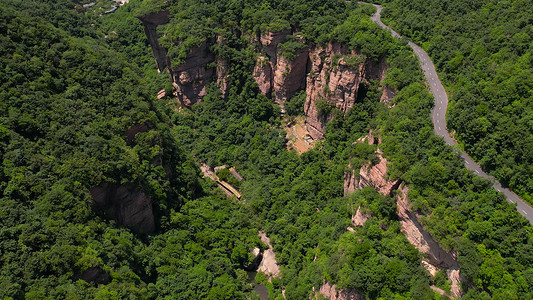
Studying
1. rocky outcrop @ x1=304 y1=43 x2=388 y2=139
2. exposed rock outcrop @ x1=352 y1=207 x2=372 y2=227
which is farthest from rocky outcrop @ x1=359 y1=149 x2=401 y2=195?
rocky outcrop @ x1=304 y1=43 x2=388 y2=139

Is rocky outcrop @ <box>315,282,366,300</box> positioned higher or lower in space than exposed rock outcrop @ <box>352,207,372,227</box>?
lower

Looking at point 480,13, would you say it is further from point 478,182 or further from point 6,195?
point 6,195

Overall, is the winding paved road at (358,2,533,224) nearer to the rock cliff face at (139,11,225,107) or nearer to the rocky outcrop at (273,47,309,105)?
the rocky outcrop at (273,47,309,105)

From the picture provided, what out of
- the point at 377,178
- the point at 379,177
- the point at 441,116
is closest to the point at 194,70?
the point at 377,178

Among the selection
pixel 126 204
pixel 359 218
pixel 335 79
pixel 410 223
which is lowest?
pixel 359 218

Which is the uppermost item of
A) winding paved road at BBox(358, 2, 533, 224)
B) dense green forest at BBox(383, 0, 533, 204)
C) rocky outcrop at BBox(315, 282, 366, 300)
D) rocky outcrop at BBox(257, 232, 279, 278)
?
dense green forest at BBox(383, 0, 533, 204)

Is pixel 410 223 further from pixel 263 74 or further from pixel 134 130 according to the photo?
pixel 263 74
